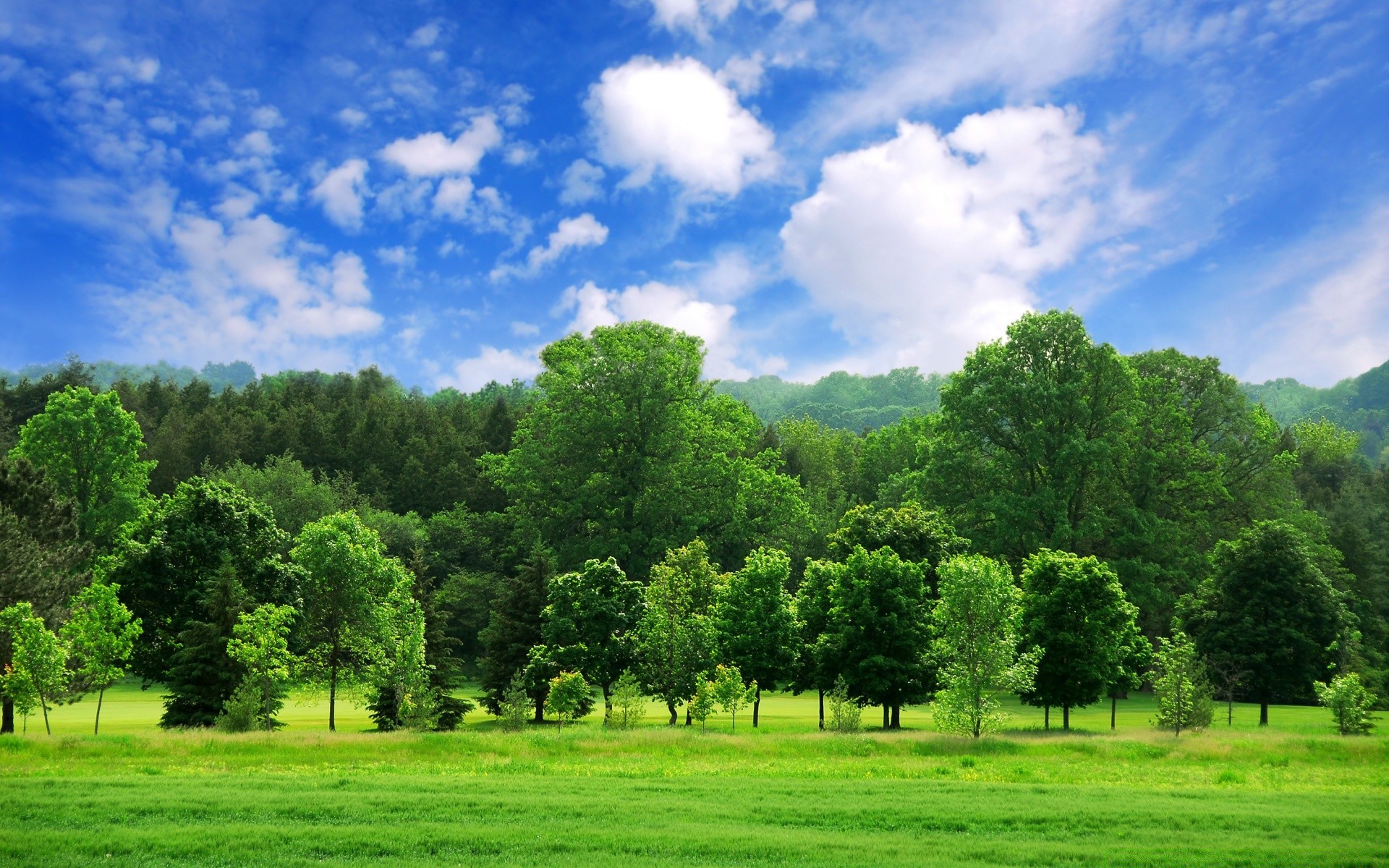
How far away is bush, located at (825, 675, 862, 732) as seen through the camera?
31.3 meters

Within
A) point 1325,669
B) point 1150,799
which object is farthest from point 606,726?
point 1325,669

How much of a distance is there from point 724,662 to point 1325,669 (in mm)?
25733

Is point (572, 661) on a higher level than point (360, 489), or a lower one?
lower

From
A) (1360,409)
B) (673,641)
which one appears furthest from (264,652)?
(1360,409)

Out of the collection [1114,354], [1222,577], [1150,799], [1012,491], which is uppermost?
[1114,354]

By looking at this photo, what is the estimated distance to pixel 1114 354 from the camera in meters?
50.3

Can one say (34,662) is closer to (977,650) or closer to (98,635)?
(98,635)

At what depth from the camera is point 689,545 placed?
44.0m

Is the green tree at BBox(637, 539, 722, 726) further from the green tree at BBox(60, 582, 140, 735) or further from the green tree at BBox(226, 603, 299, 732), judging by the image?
the green tree at BBox(60, 582, 140, 735)

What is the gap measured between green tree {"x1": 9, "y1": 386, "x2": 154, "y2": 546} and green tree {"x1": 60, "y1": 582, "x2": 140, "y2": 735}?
25085 mm

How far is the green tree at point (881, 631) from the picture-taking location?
35000mm

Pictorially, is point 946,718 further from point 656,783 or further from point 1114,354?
point 1114,354

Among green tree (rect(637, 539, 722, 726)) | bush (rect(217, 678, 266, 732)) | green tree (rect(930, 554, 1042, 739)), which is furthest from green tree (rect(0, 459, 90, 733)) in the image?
green tree (rect(930, 554, 1042, 739))

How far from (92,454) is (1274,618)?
223 feet
